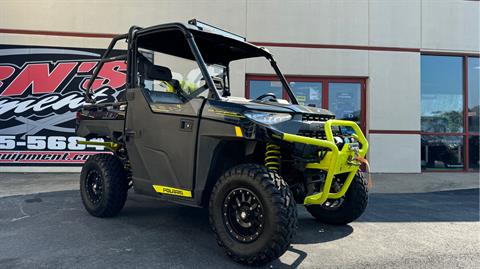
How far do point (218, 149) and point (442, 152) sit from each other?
923 cm

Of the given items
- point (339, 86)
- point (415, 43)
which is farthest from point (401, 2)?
point (339, 86)

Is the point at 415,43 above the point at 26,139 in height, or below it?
above

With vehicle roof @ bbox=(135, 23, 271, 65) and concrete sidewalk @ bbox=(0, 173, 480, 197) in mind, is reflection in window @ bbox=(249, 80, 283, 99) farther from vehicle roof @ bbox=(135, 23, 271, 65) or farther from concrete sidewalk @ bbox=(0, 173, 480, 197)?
vehicle roof @ bbox=(135, 23, 271, 65)

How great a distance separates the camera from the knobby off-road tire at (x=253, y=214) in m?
3.13

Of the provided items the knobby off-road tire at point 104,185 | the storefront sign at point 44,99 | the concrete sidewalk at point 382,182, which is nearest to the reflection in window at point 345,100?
the concrete sidewalk at point 382,182

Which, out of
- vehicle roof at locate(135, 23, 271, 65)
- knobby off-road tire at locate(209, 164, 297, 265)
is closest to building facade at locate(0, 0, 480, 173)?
vehicle roof at locate(135, 23, 271, 65)

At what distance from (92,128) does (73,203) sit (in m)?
1.44

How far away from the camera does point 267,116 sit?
3.61 metres

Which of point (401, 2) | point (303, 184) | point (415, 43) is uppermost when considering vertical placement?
point (401, 2)

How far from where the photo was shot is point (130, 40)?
457 cm

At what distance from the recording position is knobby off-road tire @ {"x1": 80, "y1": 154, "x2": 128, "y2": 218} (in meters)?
4.76

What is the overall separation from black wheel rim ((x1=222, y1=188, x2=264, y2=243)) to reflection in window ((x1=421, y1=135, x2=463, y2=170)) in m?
8.78

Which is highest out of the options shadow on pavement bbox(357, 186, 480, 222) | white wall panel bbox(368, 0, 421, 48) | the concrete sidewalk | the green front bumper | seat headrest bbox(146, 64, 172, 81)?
white wall panel bbox(368, 0, 421, 48)

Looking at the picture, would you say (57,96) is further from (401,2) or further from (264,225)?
(401,2)
